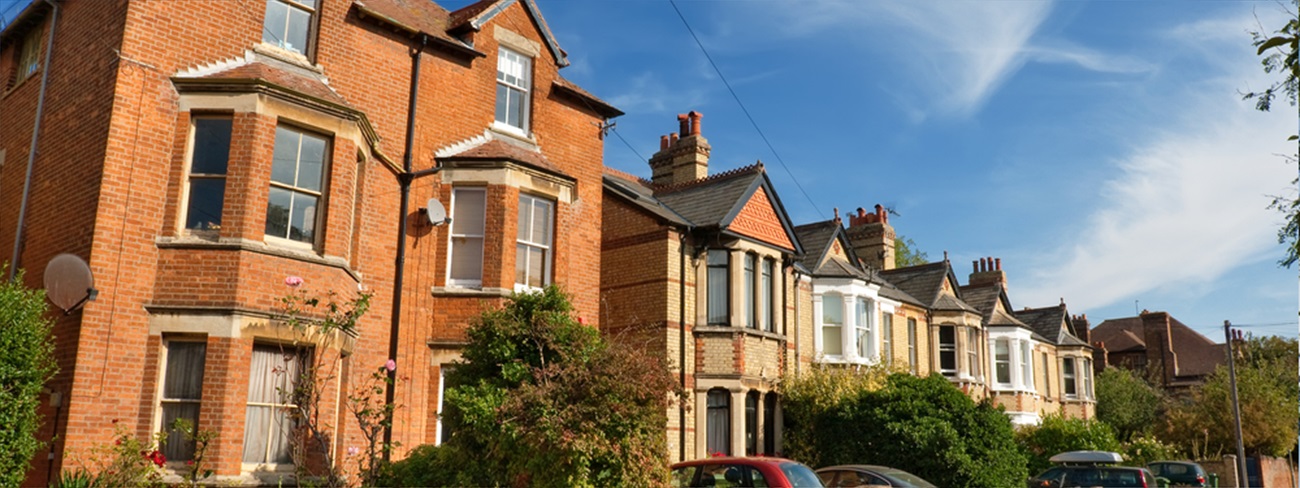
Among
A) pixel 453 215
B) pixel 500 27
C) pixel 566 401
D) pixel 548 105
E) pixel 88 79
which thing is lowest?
pixel 566 401

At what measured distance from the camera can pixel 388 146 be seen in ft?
52.9

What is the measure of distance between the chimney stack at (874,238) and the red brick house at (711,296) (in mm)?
13826

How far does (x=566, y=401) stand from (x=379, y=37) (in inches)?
322

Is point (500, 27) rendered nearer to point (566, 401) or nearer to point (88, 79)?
point (88, 79)

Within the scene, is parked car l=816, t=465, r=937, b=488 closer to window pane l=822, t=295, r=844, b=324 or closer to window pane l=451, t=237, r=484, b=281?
window pane l=451, t=237, r=484, b=281

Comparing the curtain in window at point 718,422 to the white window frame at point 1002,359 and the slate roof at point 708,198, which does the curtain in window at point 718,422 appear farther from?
the white window frame at point 1002,359

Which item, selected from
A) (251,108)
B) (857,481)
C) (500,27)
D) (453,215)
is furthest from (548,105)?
(857,481)

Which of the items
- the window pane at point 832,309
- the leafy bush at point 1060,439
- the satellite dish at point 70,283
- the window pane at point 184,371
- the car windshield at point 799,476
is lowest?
the car windshield at point 799,476

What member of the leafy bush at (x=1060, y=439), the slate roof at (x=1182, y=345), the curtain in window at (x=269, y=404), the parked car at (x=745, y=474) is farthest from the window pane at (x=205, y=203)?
the slate roof at (x=1182, y=345)

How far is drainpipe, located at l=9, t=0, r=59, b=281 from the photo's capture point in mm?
14164

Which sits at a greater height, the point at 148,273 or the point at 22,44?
the point at 22,44

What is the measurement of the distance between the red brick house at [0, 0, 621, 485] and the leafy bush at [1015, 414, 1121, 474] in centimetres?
1860

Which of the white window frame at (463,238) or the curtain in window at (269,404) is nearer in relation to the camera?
the curtain in window at (269,404)

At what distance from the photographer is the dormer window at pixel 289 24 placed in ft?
48.7
